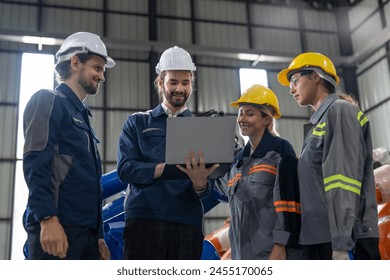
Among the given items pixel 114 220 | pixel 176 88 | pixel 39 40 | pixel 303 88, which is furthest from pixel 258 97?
pixel 39 40

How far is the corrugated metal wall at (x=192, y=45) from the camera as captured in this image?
12.7 metres

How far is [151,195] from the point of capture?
289 cm

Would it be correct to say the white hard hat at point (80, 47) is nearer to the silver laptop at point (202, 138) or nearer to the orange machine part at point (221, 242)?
the silver laptop at point (202, 138)

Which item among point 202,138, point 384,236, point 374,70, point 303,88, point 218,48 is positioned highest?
point 218,48

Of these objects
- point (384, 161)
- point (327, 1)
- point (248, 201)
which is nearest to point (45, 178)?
point (248, 201)

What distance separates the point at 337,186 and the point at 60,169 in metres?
1.48

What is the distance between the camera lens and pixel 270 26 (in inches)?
599

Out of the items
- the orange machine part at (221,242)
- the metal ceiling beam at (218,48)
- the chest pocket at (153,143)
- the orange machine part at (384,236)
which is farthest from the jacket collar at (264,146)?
the metal ceiling beam at (218,48)

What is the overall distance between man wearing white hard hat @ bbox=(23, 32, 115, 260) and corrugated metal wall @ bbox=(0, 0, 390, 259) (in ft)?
31.9

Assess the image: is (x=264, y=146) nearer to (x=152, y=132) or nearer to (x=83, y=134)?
(x=152, y=132)

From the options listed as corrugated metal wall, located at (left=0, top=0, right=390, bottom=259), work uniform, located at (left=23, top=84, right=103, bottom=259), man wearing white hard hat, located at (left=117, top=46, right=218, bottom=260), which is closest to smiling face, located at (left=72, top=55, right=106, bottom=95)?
work uniform, located at (left=23, top=84, right=103, bottom=259)

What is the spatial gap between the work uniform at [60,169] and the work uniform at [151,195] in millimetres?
232

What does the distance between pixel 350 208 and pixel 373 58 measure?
13.5 m
